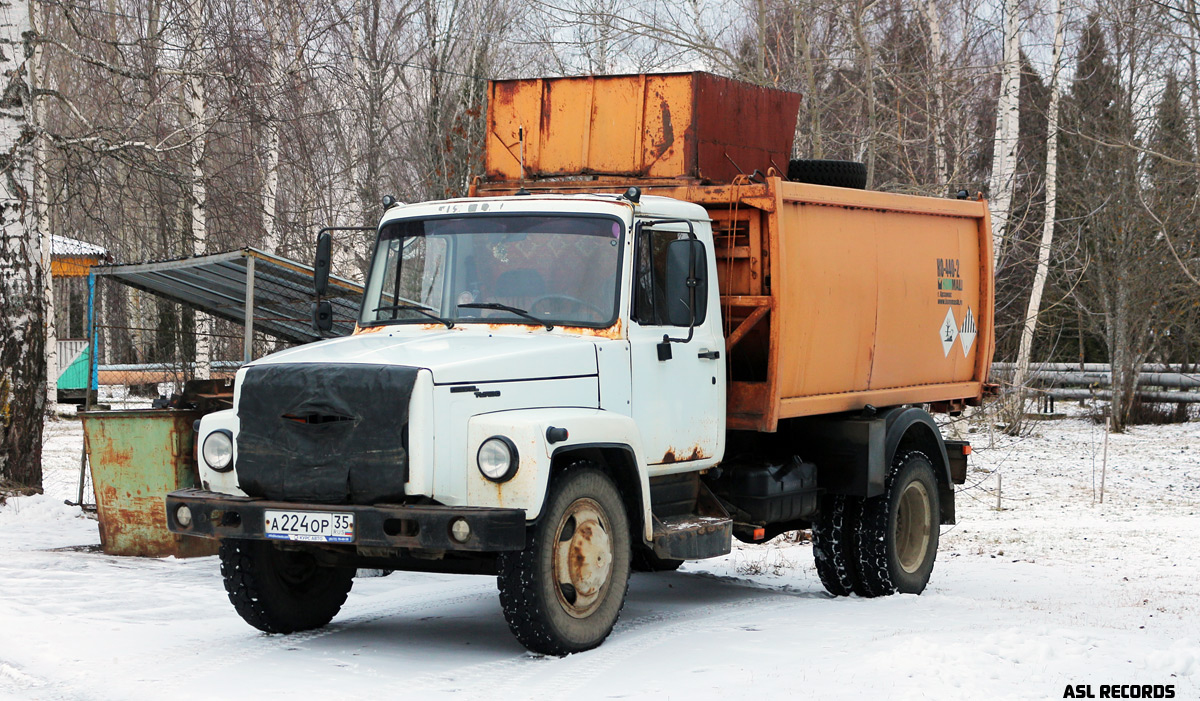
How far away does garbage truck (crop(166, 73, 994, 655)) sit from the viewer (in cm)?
645

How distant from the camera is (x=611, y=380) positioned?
7.26 m

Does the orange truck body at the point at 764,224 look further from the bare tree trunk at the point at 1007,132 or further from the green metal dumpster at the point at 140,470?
the bare tree trunk at the point at 1007,132

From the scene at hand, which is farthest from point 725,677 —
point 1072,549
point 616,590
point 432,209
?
point 1072,549

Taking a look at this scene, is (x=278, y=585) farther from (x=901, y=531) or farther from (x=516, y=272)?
(x=901, y=531)

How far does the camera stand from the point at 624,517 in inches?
281

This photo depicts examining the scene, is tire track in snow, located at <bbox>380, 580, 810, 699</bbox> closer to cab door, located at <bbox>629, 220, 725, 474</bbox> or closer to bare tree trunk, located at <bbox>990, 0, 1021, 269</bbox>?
cab door, located at <bbox>629, 220, 725, 474</bbox>

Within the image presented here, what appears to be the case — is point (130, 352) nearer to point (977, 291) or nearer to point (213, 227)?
point (213, 227)

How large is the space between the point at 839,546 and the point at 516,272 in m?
3.48

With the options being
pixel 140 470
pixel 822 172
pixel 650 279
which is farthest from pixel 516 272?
pixel 140 470

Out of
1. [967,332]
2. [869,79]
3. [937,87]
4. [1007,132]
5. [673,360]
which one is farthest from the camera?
[937,87]

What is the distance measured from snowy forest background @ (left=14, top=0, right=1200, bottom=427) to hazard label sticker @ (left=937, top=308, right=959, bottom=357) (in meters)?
6.31

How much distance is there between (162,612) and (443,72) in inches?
806

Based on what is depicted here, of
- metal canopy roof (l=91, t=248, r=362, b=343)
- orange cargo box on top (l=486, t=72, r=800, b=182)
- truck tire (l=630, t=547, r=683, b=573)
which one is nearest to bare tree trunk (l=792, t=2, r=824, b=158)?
metal canopy roof (l=91, t=248, r=362, b=343)

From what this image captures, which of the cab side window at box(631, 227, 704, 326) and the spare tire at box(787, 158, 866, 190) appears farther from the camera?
the spare tire at box(787, 158, 866, 190)
